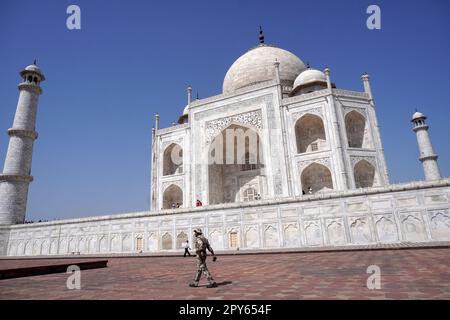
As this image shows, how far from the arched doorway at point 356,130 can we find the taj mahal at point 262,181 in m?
0.07

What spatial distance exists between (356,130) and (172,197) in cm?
1373

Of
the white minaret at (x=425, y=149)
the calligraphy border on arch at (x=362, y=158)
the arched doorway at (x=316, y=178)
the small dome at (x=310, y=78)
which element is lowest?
the arched doorway at (x=316, y=178)

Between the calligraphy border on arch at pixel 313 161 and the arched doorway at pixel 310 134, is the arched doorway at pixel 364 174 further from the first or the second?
the arched doorway at pixel 310 134

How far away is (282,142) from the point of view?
56.0ft

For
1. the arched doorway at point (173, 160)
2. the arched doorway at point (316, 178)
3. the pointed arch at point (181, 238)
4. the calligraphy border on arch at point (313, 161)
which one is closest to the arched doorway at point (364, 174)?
the arched doorway at point (316, 178)

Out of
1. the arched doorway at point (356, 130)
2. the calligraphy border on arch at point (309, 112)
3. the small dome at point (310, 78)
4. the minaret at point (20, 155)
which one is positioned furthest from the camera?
the small dome at point (310, 78)

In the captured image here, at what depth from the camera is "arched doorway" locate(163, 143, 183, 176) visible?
71.9ft

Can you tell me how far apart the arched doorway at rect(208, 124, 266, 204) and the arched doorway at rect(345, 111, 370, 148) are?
574cm

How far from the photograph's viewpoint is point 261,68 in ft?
77.8

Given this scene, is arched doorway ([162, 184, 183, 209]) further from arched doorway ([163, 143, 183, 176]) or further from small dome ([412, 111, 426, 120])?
small dome ([412, 111, 426, 120])

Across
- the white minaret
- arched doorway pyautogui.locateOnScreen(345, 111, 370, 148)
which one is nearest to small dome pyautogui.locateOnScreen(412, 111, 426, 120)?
the white minaret

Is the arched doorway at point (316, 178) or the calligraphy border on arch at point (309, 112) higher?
the calligraphy border on arch at point (309, 112)

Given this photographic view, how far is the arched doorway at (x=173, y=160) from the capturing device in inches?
863
